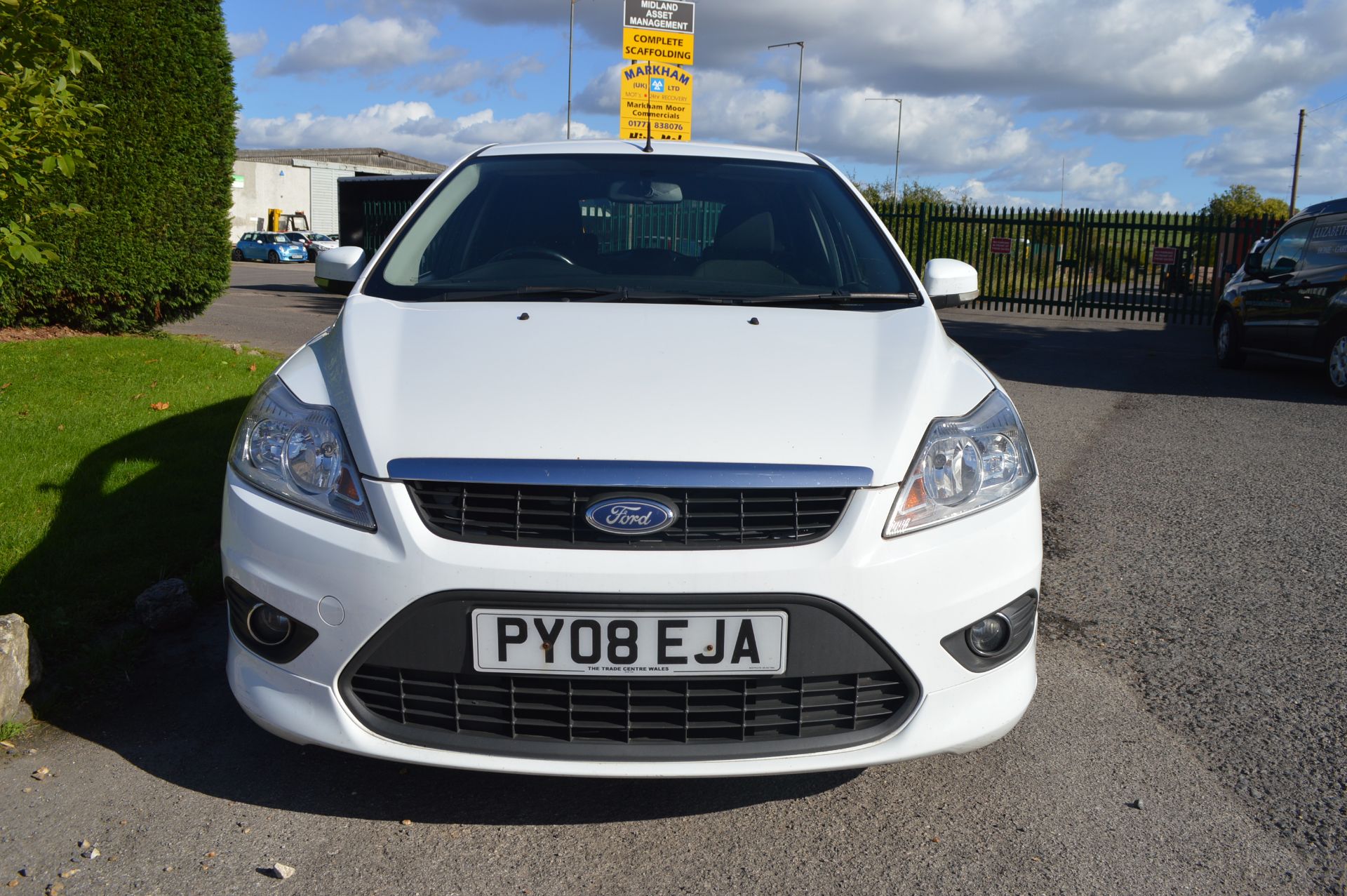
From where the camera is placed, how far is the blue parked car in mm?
42125

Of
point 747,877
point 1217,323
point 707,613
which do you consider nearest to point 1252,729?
point 747,877

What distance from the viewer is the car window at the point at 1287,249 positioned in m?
10.4

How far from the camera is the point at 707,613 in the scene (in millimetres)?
2143

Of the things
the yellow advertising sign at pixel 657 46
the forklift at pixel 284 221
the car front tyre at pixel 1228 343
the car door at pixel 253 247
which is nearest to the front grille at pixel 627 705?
the car front tyre at pixel 1228 343

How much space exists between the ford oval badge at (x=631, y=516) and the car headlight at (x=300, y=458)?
0.46 m

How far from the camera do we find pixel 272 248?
4212cm

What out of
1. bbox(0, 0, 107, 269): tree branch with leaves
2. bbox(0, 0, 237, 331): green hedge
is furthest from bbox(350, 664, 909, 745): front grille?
bbox(0, 0, 237, 331): green hedge

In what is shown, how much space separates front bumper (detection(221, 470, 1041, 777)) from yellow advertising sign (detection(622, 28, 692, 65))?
1370 centimetres

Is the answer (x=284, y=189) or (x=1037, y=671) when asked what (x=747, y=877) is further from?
(x=284, y=189)

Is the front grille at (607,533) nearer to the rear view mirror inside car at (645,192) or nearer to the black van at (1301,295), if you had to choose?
the rear view mirror inside car at (645,192)

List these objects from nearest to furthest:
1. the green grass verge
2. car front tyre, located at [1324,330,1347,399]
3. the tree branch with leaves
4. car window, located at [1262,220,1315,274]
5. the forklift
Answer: the green grass verge
the tree branch with leaves
car front tyre, located at [1324,330,1347,399]
car window, located at [1262,220,1315,274]
the forklift

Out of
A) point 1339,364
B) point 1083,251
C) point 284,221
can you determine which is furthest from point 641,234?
point 284,221

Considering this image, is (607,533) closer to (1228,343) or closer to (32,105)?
(32,105)

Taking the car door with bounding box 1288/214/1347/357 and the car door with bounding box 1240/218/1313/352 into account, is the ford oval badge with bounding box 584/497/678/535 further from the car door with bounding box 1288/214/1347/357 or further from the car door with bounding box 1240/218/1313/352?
the car door with bounding box 1240/218/1313/352
